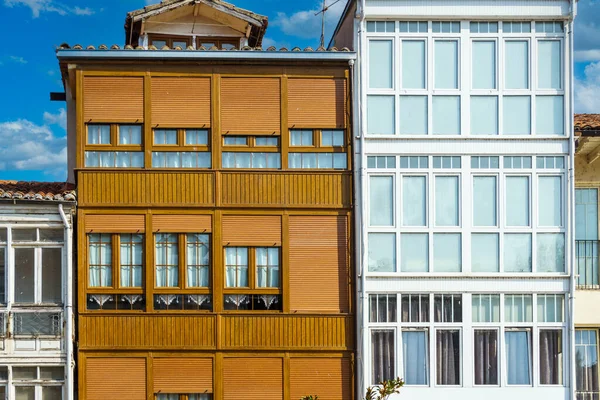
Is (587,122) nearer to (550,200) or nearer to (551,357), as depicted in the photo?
(550,200)

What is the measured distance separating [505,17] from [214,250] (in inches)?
310

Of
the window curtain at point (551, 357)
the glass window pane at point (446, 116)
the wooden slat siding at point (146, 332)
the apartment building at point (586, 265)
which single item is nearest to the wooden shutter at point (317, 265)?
the wooden slat siding at point (146, 332)

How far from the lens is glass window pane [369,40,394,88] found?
16875 mm

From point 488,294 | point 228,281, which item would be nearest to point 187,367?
point 228,281

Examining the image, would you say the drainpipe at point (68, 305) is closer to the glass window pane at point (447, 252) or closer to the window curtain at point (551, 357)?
the glass window pane at point (447, 252)

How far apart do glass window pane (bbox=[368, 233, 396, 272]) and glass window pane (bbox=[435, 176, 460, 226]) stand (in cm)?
107

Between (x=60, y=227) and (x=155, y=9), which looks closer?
(x=60, y=227)

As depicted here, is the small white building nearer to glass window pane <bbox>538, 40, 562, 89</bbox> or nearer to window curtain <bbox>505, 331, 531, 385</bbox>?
window curtain <bbox>505, 331, 531, 385</bbox>

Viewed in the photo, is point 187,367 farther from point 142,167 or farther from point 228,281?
point 142,167

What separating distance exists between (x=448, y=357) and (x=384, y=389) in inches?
85.1

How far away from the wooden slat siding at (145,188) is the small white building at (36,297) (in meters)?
0.46

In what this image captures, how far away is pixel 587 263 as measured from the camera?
58.1ft

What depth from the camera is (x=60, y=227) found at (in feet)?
53.2

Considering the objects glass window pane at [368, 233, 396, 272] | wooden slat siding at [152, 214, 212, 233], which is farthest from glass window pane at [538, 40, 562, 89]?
wooden slat siding at [152, 214, 212, 233]
